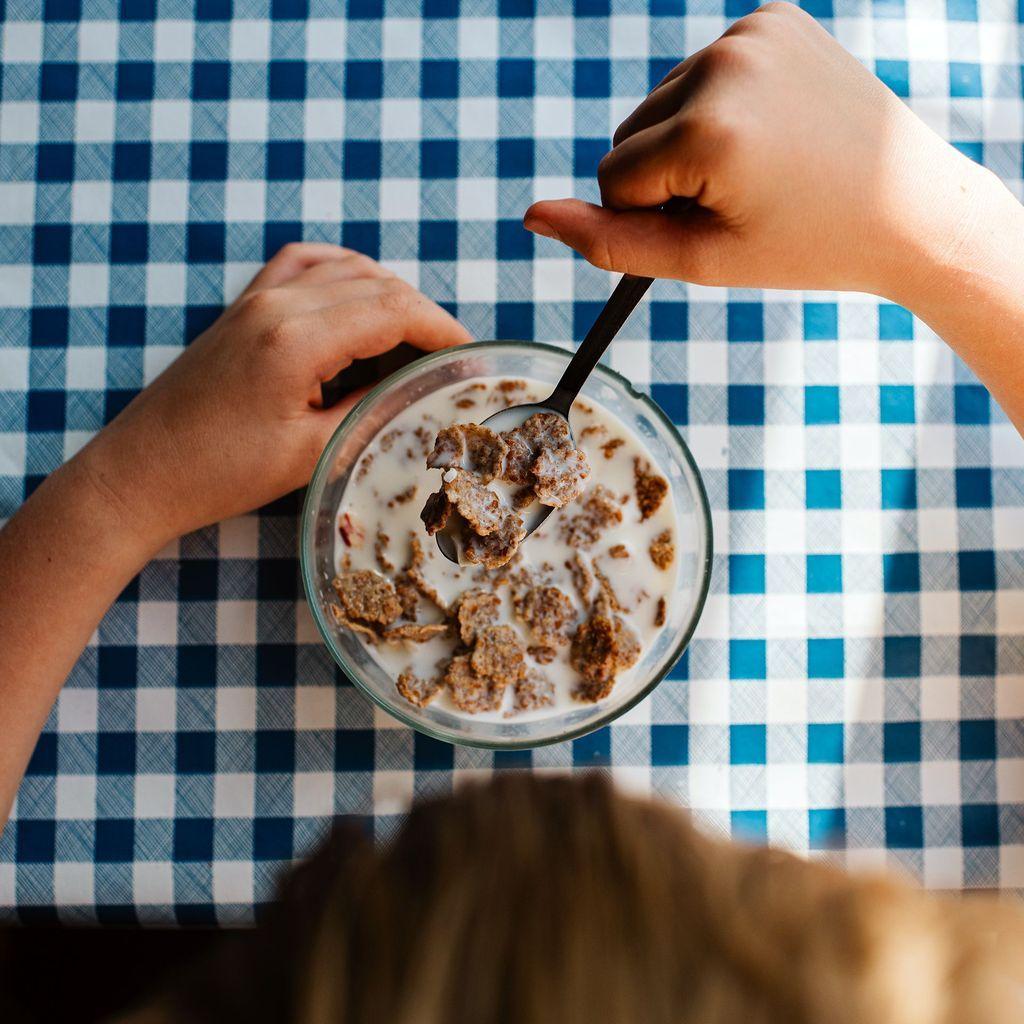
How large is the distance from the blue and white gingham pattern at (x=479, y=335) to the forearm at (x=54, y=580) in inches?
1.9

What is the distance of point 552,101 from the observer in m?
1.02

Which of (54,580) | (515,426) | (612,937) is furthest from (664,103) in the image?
(54,580)

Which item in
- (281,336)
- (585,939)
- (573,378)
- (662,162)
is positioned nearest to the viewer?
(585,939)

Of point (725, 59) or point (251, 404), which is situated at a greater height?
point (725, 59)

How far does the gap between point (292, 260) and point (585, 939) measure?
747 mm

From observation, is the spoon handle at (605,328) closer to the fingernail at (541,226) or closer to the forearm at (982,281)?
the fingernail at (541,226)

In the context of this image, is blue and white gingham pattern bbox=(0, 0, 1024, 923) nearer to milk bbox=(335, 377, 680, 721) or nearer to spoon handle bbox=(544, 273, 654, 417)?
milk bbox=(335, 377, 680, 721)

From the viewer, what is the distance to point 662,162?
695 mm

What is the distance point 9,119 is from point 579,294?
655 millimetres

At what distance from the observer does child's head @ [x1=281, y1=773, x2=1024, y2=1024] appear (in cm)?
49

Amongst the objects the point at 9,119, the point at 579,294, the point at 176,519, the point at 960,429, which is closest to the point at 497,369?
the point at 579,294

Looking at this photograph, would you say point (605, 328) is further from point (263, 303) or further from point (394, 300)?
point (263, 303)

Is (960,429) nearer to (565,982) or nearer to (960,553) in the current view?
(960,553)

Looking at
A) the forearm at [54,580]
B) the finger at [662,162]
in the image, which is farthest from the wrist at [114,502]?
the finger at [662,162]
